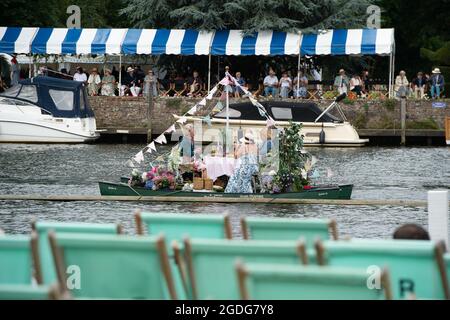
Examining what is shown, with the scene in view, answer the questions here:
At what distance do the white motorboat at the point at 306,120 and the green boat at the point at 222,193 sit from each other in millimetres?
20840

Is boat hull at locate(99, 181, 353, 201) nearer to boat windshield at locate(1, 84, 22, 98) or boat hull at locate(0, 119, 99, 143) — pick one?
boat windshield at locate(1, 84, 22, 98)

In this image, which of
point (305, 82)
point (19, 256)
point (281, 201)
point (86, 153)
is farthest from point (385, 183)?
point (19, 256)

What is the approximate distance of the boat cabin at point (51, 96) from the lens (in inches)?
1984

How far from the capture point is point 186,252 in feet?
29.6

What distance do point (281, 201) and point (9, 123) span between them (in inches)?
1064

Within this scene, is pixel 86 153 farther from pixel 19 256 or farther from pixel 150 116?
pixel 19 256

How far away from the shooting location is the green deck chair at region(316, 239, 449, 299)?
893cm

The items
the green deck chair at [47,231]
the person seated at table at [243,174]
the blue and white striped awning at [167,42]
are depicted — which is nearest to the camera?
the green deck chair at [47,231]

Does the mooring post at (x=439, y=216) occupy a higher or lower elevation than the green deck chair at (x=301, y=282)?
lower

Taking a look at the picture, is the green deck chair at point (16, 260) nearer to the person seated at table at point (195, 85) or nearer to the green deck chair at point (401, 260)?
the green deck chair at point (401, 260)

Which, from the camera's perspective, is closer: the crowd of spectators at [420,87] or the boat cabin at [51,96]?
the boat cabin at [51,96]

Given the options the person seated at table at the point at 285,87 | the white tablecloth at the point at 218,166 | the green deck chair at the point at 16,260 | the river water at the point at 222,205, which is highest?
the person seated at table at the point at 285,87

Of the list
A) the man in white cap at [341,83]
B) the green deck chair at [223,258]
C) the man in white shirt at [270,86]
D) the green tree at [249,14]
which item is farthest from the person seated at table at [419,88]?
the green deck chair at [223,258]


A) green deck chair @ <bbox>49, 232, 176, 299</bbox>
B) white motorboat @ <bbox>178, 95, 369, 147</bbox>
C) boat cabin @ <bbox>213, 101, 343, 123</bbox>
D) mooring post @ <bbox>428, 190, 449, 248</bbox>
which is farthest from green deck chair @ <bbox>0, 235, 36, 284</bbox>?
boat cabin @ <bbox>213, 101, 343, 123</bbox>
